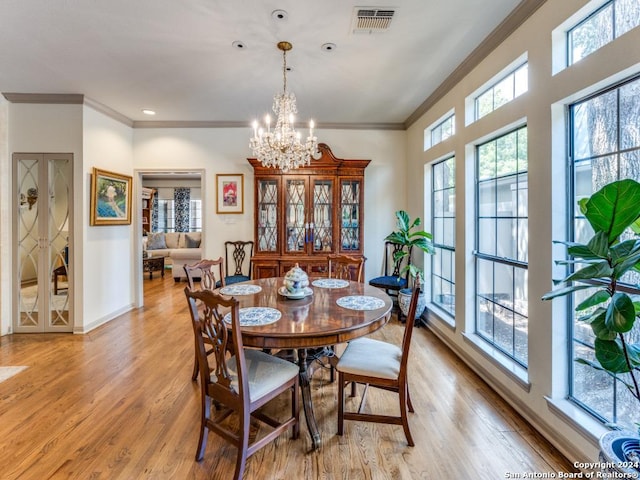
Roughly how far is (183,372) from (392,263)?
10.5ft

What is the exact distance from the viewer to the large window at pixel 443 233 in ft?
11.7

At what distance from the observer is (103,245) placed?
4020 millimetres

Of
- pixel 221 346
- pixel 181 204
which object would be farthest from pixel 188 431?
pixel 181 204

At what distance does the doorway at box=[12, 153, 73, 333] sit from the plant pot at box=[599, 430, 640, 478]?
191 inches

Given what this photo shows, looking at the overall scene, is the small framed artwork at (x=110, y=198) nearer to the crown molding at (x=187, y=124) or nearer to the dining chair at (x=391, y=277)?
the crown molding at (x=187, y=124)

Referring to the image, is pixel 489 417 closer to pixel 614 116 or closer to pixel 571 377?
pixel 571 377

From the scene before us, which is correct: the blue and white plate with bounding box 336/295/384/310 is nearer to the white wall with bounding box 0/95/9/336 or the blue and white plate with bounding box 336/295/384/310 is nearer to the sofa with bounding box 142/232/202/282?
the white wall with bounding box 0/95/9/336

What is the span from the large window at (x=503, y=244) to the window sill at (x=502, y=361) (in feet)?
0.17

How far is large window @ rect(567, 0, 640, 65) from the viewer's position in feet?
5.13

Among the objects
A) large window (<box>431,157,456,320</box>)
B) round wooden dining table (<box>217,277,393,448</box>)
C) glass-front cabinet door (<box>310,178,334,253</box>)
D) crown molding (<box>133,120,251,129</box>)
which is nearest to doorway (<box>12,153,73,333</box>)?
crown molding (<box>133,120,251,129</box>)

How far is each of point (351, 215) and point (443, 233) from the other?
1.30 metres

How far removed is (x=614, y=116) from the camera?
5.37 ft

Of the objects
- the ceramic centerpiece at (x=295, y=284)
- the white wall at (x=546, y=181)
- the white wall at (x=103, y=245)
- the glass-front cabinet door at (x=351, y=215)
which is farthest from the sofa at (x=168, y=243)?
the white wall at (x=546, y=181)

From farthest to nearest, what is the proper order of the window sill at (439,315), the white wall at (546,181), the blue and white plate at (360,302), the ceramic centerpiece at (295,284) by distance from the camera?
1. the window sill at (439,315)
2. the ceramic centerpiece at (295,284)
3. the blue and white plate at (360,302)
4. the white wall at (546,181)
